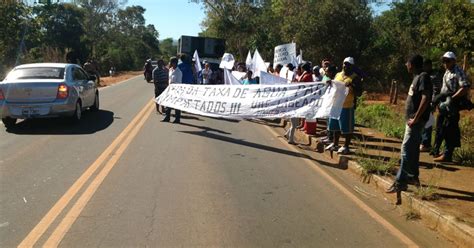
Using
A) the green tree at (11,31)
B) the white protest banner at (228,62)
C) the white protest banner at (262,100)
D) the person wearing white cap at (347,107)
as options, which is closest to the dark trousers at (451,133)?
the person wearing white cap at (347,107)

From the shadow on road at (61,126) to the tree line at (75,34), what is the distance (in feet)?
59.3

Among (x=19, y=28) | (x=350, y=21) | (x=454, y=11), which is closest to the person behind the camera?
(x=454, y=11)

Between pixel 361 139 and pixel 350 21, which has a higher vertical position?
pixel 350 21

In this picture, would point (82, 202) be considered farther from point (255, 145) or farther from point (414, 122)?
point (255, 145)

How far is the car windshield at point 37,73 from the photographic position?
39.8 ft

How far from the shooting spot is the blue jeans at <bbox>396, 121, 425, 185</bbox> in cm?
675

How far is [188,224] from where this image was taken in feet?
18.0

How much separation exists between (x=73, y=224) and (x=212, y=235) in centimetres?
148

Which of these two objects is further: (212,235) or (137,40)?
(137,40)

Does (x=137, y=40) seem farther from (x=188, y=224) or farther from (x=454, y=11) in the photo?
(x=188, y=224)

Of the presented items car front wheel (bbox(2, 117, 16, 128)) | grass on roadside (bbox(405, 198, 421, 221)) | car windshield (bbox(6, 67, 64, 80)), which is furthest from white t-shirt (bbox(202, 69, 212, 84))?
grass on roadside (bbox(405, 198, 421, 221))

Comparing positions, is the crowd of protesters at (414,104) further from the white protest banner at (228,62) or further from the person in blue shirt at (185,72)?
the white protest banner at (228,62)

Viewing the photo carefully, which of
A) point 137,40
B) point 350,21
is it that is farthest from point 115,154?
point 137,40

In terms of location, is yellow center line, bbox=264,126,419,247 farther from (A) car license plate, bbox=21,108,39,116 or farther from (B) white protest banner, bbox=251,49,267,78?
(A) car license plate, bbox=21,108,39,116
